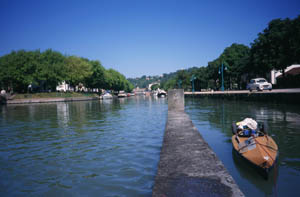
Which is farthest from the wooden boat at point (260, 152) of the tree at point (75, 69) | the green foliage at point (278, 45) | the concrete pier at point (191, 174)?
the tree at point (75, 69)

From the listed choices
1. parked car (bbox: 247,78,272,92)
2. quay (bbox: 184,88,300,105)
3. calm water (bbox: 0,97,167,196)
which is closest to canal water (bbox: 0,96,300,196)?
calm water (bbox: 0,97,167,196)

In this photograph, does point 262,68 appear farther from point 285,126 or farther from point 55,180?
point 55,180

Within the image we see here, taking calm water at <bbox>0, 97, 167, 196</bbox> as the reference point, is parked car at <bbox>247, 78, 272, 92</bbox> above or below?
above

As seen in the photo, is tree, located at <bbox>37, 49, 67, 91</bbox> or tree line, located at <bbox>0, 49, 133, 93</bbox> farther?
tree, located at <bbox>37, 49, 67, 91</bbox>

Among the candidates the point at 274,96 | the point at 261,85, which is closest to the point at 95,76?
the point at 261,85

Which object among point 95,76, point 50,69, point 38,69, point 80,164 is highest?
point 50,69

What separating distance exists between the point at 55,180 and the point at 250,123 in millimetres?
6036

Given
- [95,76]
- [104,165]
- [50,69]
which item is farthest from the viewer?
[95,76]

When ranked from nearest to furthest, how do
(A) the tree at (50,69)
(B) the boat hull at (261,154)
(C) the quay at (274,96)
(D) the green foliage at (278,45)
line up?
1. (B) the boat hull at (261,154)
2. (C) the quay at (274,96)
3. (D) the green foliage at (278,45)
4. (A) the tree at (50,69)

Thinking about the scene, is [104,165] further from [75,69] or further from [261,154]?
[75,69]

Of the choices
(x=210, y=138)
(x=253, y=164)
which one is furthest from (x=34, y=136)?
(x=253, y=164)

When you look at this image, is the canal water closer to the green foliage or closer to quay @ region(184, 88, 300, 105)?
quay @ region(184, 88, 300, 105)

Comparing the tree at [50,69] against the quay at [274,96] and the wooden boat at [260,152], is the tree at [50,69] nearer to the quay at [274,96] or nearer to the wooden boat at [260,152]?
the quay at [274,96]

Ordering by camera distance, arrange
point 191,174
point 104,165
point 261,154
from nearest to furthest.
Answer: point 191,174 → point 261,154 → point 104,165
